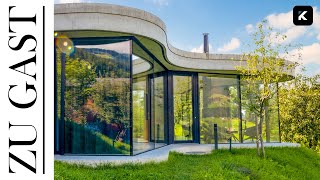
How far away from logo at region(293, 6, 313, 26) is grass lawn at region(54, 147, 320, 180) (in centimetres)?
345

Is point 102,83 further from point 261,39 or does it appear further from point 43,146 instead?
point 261,39

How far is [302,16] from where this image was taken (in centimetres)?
459

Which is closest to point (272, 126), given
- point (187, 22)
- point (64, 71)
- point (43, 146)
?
point (187, 22)

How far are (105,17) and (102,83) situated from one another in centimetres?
157

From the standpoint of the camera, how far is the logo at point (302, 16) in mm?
4543

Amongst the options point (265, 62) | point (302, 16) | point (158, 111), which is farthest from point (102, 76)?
point (265, 62)

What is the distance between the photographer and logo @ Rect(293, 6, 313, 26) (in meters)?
4.54

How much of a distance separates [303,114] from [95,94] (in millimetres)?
15422

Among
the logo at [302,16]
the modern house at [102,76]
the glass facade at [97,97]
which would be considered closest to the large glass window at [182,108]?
the modern house at [102,76]

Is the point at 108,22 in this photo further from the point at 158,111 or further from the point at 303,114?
the point at 303,114

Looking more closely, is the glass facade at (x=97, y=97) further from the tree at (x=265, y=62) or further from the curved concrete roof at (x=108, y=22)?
the tree at (x=265, y=62)

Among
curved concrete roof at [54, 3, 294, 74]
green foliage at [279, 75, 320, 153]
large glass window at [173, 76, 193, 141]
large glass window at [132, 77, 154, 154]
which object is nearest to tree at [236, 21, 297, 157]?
large glass window at [173, 76, 193, 141]

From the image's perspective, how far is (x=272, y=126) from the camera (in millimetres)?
14438

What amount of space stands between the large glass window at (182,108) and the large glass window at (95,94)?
5.25 m
